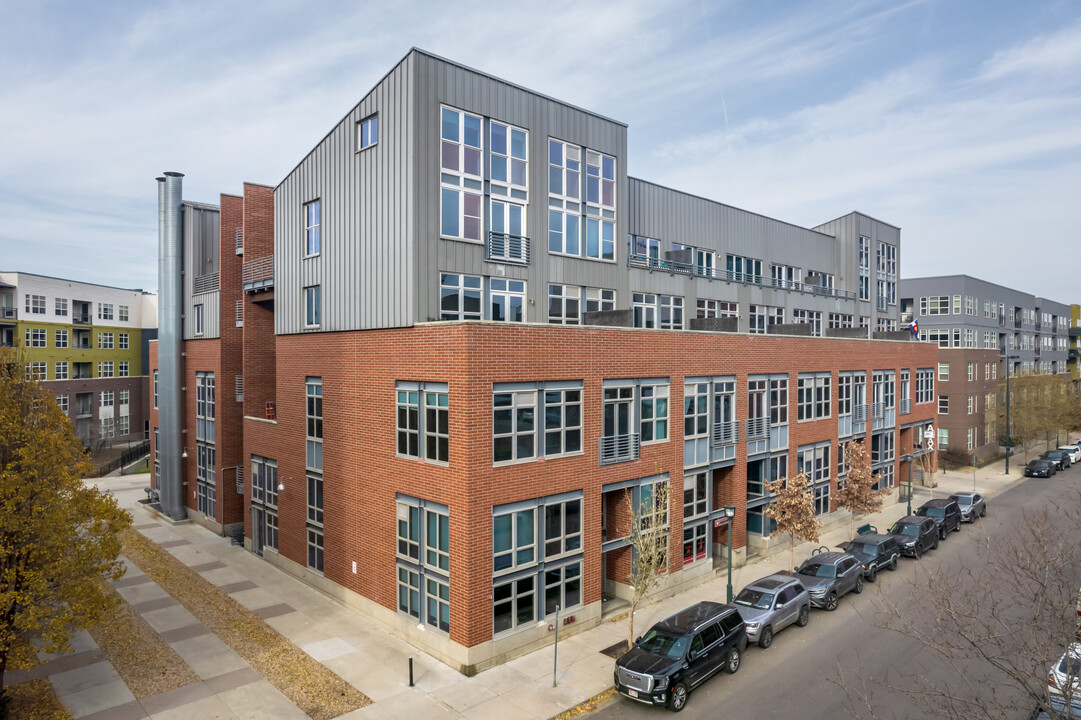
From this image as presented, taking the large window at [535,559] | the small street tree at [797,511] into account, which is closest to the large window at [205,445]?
the large window at [535,559]

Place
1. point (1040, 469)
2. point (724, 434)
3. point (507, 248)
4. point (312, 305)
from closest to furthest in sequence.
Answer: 1. point (507, 248)
2. point (312, 305)
3. point (724, 434)
4. point (1040, 469)

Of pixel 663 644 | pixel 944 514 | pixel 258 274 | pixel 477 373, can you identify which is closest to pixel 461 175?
pixel 477 373

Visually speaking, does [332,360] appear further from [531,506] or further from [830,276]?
[830,276]

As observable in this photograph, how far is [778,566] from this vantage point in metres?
28.3

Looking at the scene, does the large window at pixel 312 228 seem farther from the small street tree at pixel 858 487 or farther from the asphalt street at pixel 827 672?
the small street tree at pixel 858 487

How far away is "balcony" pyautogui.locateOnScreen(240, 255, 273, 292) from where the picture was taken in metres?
29.9

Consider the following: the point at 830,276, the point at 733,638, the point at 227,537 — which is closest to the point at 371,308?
the point at 733,638

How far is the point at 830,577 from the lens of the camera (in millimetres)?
23969

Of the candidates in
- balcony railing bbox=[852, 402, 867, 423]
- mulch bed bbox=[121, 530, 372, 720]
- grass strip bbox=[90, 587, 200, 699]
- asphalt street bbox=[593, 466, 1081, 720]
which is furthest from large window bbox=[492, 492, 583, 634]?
balcony railing bbox=[852, 402, 867, 423]

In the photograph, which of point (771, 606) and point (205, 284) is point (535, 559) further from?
point (205, 284)

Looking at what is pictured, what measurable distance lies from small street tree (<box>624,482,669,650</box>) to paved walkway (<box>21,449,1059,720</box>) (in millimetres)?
1580

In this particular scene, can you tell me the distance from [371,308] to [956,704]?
20.1 metres

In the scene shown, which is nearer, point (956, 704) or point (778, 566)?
point (956, 704)

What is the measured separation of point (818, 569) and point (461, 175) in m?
19.7
